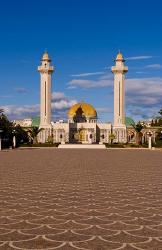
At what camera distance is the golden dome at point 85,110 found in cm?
10069

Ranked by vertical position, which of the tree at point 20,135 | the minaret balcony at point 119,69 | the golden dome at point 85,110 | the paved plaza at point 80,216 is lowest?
the paved plaza at point 80,216

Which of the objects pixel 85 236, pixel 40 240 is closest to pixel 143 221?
pixel 85 236

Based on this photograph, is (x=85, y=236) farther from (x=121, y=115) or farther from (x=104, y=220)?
(x=121, y=115)

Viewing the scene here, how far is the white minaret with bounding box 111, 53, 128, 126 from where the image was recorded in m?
84.1

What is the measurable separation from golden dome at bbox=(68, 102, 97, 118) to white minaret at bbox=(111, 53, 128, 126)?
15.8 m

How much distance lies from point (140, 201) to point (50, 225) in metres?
3.18

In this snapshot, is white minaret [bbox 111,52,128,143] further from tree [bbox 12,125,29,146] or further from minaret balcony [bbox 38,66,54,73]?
tree [bbox 12,125,29,146]

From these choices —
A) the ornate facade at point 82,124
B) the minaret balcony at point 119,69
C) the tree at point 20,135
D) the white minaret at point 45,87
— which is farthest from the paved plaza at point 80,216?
the white minaret at point 45,87

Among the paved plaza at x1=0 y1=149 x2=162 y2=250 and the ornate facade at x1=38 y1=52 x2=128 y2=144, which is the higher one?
the ornate facade at x1=38 y1=52 x2=128 y2=144

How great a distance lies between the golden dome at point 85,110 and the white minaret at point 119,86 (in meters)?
15.8

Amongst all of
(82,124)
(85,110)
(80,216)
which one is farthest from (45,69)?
(80,216)

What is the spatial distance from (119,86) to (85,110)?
18.6m

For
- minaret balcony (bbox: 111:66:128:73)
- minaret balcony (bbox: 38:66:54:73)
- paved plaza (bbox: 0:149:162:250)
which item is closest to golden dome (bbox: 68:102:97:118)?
minaret balcony (bbox: 38:66:54:73)

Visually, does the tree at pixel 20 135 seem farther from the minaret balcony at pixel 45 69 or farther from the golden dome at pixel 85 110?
the golden dome at pixel 85 110
